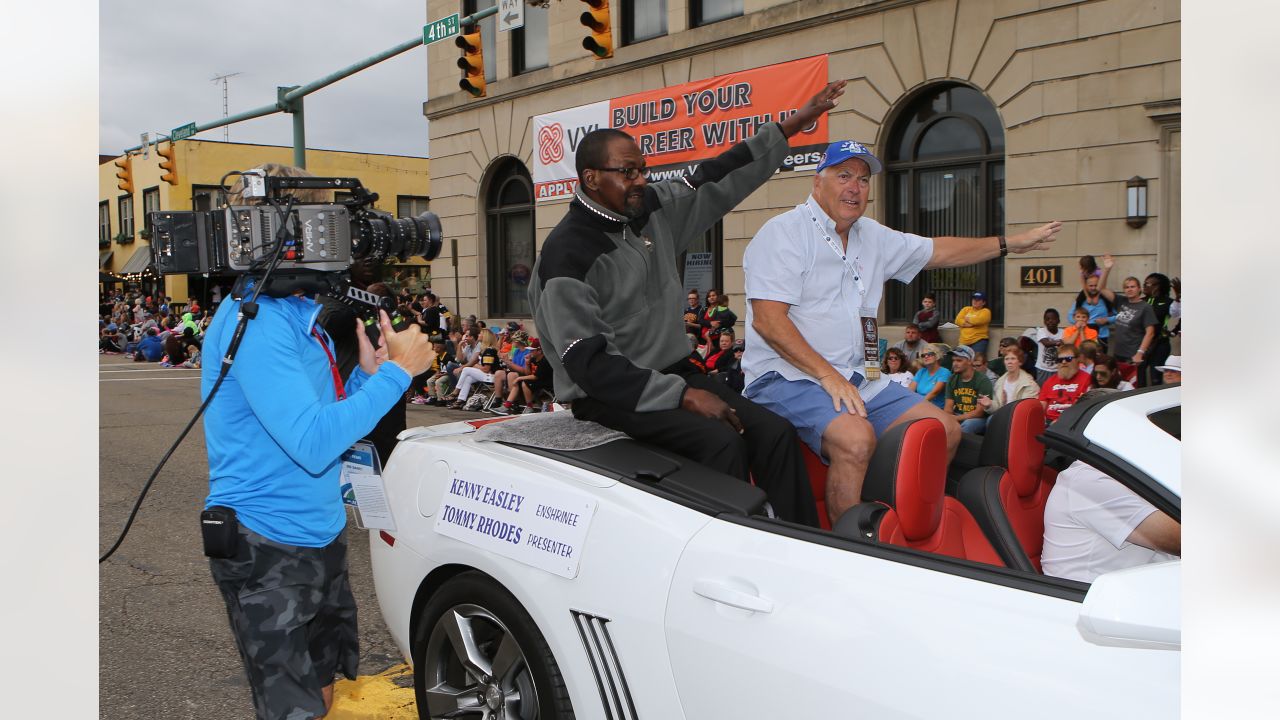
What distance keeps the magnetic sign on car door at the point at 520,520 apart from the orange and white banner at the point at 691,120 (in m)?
12.9

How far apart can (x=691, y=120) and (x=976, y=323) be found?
6624mm

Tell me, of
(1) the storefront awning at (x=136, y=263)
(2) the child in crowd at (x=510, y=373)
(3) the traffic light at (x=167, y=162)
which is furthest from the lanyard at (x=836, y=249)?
(1) the storefront awning at (x=136, y=263)

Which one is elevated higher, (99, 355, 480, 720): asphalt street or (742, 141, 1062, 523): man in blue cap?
(742, 141, 1062, 523): man in blue cap

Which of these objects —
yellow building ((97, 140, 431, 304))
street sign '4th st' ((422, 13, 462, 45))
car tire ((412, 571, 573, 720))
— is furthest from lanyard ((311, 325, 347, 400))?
yellow building ((97, 140, 431, 304))

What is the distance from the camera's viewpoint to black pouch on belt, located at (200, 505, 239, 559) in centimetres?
244

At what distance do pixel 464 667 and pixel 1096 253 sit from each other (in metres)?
11.9

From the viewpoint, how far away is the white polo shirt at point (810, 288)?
368cm

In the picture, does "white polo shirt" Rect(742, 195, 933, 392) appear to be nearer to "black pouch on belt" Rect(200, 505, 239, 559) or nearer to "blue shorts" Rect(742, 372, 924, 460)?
"blue shorts" Rect(742, 372, 924, 460)

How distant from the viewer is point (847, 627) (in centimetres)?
199

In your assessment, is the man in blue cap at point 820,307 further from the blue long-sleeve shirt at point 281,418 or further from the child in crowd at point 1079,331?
the child in crowd at point 1079,331

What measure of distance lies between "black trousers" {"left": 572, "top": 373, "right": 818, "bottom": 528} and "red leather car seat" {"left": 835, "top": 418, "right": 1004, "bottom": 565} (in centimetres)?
44

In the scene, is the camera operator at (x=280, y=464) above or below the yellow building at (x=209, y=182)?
below
